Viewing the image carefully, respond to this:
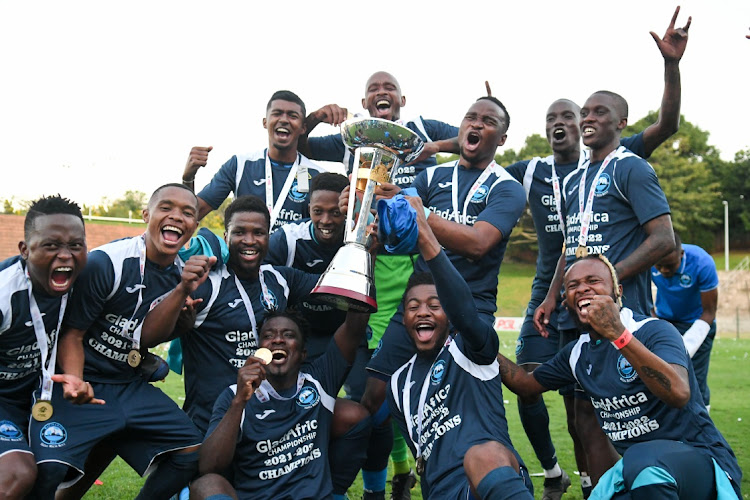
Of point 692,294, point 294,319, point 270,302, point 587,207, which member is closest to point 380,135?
point 294,319

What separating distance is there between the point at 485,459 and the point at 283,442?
1.28 meters

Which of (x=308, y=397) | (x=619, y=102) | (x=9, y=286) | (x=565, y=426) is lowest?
(x=565, y=426)

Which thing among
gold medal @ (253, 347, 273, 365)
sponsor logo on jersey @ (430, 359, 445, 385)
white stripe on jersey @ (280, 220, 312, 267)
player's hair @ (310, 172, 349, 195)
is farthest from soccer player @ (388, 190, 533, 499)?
white stripe on jersey @ (280, 220, 312, 267)

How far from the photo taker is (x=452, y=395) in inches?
166

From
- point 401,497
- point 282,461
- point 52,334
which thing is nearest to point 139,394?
point 52,334

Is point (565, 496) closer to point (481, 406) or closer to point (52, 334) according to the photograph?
→ point (481, 406)

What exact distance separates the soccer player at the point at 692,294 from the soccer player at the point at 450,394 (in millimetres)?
3850

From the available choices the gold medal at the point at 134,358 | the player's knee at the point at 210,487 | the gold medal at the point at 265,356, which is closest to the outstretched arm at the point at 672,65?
the gold medal at the point at 265,356

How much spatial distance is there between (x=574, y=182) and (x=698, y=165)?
54154mm

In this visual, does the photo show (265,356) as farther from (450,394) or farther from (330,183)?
(330,183)

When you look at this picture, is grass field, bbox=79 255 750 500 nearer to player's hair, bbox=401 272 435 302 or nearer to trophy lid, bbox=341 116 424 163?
player's hair, bbox=401 272 435 302

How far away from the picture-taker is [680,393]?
12.3 feet

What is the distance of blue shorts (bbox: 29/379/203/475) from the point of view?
13.5 feet

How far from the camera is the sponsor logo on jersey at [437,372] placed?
432 centimetres
